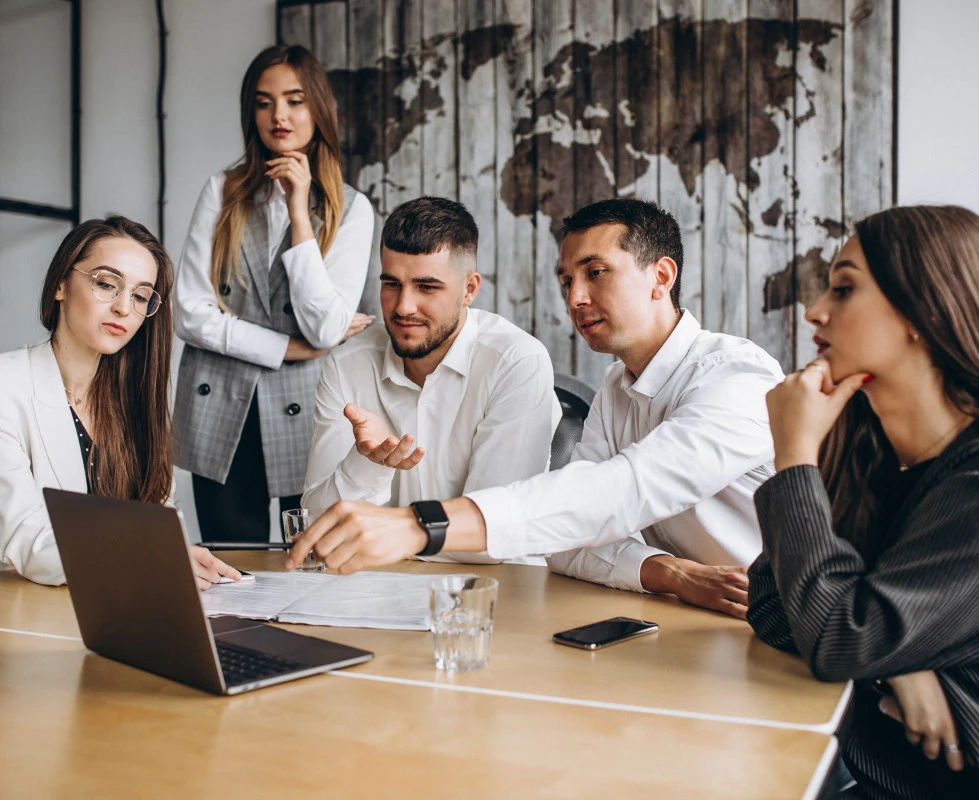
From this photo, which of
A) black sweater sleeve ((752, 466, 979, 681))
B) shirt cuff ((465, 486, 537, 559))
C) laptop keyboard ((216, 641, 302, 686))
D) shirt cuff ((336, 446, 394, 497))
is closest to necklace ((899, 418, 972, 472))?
black sweater sleeve ((752, 466, 979, 681))

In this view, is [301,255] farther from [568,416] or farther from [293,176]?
[568,416]

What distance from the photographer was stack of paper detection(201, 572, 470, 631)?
1.36 metres

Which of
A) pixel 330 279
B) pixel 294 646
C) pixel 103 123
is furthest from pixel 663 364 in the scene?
pixel 103 123

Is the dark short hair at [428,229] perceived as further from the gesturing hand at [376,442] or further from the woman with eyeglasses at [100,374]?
the gesturing hand at [376,442]

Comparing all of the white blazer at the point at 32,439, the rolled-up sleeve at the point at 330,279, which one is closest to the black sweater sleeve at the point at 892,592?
the white blazer at the point at 32,439

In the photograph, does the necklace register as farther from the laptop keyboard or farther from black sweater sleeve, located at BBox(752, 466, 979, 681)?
the laptop keyboard

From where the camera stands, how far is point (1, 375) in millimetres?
1896

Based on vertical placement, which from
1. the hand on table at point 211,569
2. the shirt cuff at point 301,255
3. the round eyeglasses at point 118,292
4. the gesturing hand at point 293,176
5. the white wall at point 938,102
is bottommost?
the hand on table at point 211,569

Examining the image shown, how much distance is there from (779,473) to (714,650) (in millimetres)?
235

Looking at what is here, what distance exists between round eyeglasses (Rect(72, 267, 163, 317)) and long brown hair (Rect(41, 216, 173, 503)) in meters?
0.02

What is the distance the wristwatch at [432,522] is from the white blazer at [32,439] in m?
0.75

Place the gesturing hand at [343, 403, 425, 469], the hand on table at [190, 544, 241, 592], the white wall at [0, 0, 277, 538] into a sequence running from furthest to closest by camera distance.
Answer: the white wall at [0, 0, 277, 538] → the gesturing hand at [343, 403, 425, 469] → the hand on table at [190, 544, 241, 592]

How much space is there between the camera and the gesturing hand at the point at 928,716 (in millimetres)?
1100

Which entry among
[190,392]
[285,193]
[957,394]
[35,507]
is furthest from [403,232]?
[957,394]
